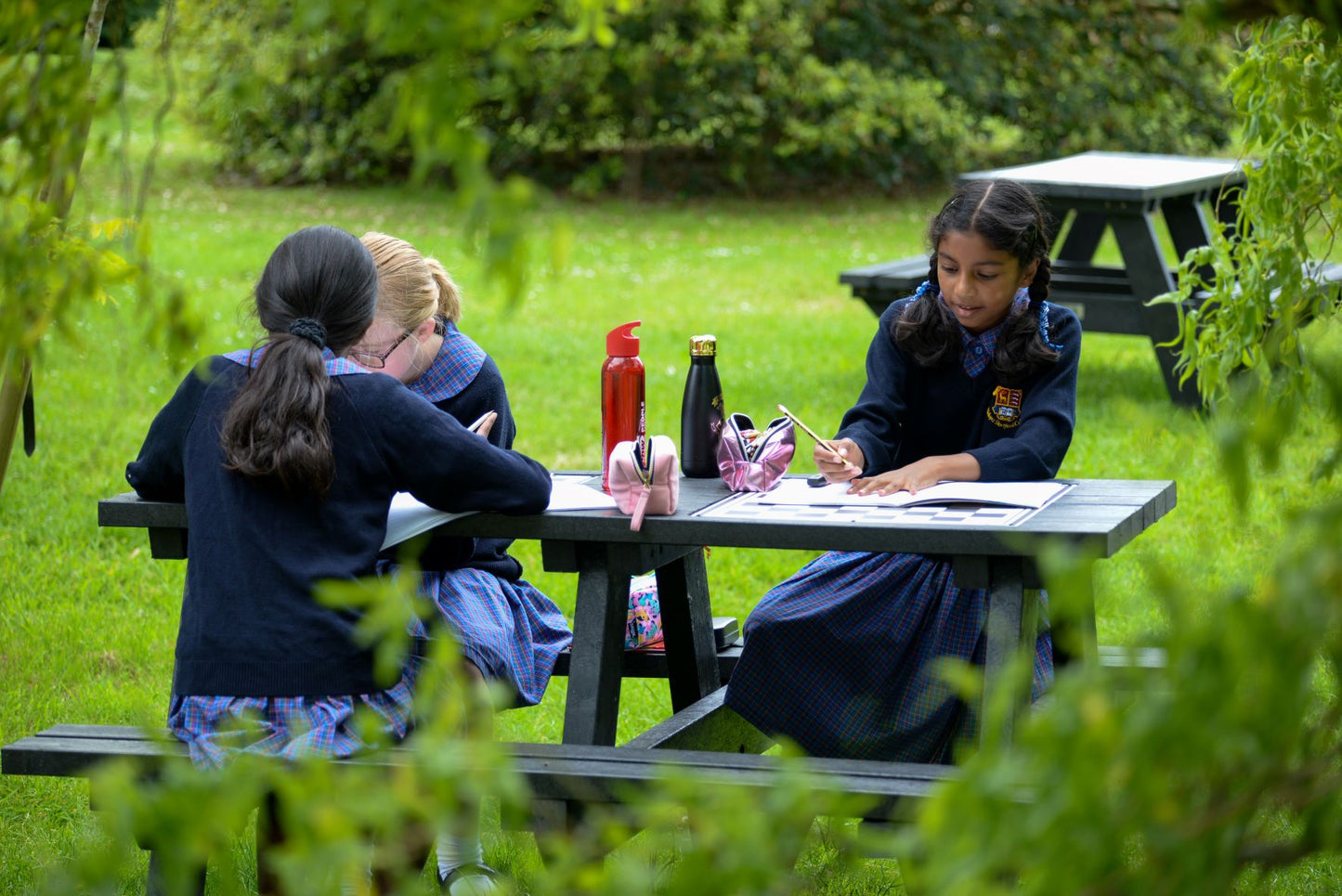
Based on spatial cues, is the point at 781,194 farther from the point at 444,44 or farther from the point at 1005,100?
the point at 444,44

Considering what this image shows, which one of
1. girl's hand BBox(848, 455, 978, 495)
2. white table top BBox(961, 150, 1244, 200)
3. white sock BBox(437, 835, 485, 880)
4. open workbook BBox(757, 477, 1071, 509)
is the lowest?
white sock BBox(437, 835, 485, 880)

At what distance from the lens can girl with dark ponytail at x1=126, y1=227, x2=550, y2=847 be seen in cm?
288

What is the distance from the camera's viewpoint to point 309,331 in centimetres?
298

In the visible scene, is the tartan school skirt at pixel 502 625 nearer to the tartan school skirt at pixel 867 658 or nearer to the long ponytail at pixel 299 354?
the tartan school skirt at pixel 867 658

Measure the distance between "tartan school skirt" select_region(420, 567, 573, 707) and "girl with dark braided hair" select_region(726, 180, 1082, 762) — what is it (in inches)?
16.6

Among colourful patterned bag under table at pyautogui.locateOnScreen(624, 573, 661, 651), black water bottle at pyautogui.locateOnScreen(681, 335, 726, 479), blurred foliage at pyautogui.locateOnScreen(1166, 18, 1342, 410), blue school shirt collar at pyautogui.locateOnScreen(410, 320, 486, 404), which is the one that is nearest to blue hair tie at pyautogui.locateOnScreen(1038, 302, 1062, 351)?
blurred foliage at pyautogui.locateOnScreen(1166, 18, 1342, 410)

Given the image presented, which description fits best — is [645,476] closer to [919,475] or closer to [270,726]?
[919,475]

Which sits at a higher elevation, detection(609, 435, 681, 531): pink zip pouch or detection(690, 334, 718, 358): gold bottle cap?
detection(690, 334, 718, 358): gold bottle cap

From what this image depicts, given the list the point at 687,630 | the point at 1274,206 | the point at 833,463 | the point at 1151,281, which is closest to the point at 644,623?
the point at 687,630

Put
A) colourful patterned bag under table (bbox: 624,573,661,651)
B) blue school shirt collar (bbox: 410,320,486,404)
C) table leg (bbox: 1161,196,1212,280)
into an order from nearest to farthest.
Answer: blue school shirt collar (bbox: 410,320,486,404) → colourful patterned bag under table (bbox: 624,573,661,651) → table leg (bbox: 1161,196,1212,280)

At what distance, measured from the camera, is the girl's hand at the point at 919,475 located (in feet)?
10.6

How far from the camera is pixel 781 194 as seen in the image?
1738cm

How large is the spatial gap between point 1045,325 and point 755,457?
747 millimetres

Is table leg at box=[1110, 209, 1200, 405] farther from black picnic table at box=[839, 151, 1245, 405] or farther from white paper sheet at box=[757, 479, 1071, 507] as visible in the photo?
white paper sheet at box=[757, 479, 1071, 507]
